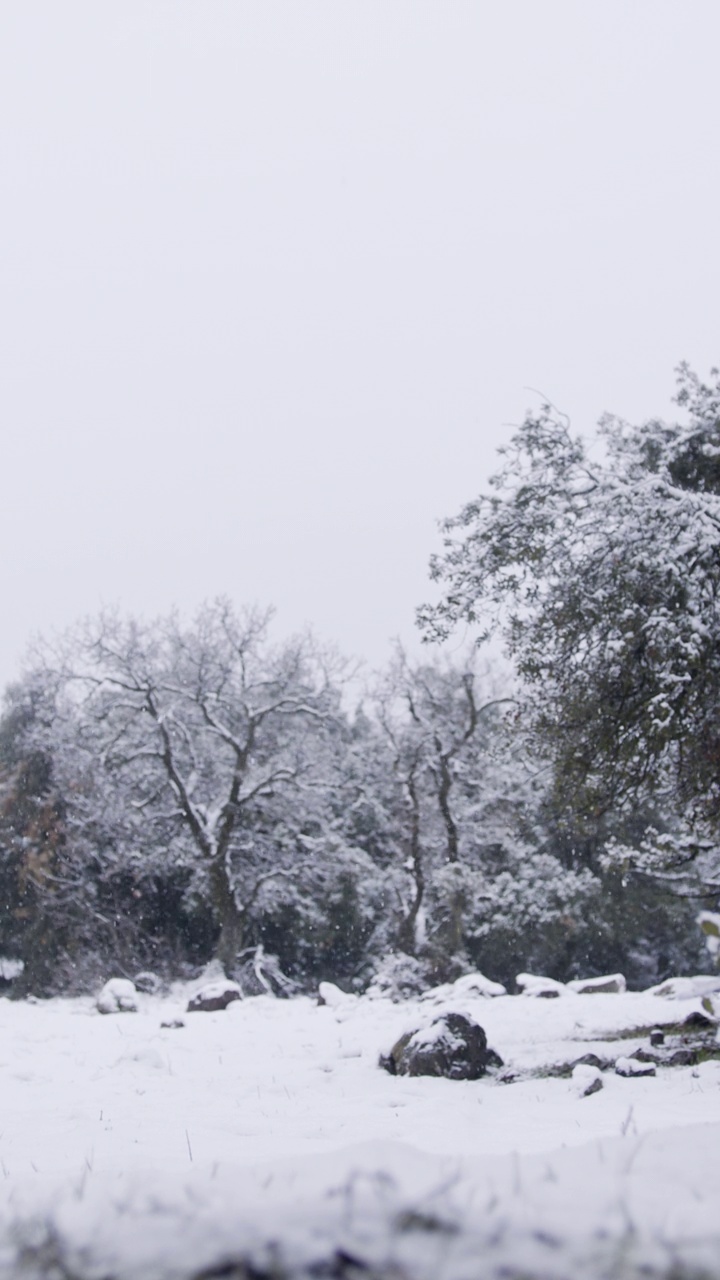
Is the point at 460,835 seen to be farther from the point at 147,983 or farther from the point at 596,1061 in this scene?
the point at 596,1061

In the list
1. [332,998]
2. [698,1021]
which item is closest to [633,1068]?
[698,1021]

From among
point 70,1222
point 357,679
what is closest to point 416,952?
point 357,679

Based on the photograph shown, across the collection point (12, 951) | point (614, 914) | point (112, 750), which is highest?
point (112, 750)

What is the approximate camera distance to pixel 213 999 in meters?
15.2

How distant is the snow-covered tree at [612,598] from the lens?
786cm

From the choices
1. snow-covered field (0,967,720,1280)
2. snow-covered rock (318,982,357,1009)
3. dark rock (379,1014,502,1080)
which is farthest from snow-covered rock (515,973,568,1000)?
dark rock (379,1014,502,1080)

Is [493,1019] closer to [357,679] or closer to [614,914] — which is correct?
[614,914]

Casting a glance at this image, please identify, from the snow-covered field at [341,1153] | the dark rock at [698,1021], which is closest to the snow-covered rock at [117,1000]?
the snow-covered field at [341,1153]

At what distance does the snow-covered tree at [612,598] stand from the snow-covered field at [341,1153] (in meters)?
2.83

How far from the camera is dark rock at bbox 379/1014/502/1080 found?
795 centimetres

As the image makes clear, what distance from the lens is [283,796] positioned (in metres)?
25.6

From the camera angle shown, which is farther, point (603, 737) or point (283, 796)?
point (283, 796)

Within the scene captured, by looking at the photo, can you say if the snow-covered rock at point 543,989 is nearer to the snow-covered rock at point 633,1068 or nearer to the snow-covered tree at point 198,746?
the snow-covered rock at point 633,1068

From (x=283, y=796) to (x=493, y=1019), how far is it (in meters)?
13.7
